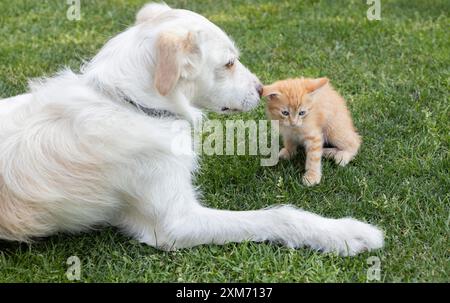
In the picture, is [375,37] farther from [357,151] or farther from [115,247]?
[115,247]

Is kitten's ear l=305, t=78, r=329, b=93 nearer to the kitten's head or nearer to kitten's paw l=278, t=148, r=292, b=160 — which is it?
the kitten's head

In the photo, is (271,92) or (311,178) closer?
(311,178)

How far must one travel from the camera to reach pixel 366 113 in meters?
5.28

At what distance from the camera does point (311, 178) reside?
13.9 feet

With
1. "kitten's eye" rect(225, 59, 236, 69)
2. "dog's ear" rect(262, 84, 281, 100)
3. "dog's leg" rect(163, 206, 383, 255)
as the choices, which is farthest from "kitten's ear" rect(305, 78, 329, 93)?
"dog's leg" rect(163, 206, 383, 255)

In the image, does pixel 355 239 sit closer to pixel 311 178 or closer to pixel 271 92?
pixel 311 178

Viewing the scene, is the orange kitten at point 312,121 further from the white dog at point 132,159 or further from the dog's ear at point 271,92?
the white dog at point 132,159

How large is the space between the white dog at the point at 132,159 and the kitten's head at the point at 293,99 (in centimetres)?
77

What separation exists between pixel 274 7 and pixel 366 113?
3.39m

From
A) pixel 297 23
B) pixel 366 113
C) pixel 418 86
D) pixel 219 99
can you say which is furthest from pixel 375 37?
pixel 219 99

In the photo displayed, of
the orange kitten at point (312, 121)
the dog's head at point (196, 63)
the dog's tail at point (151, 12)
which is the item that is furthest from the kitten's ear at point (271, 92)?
the dog's tail at point (151, 12)

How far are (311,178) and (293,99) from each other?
22.5 inches

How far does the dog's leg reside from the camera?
3.52m

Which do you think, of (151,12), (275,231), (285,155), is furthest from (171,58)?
(285,155)
